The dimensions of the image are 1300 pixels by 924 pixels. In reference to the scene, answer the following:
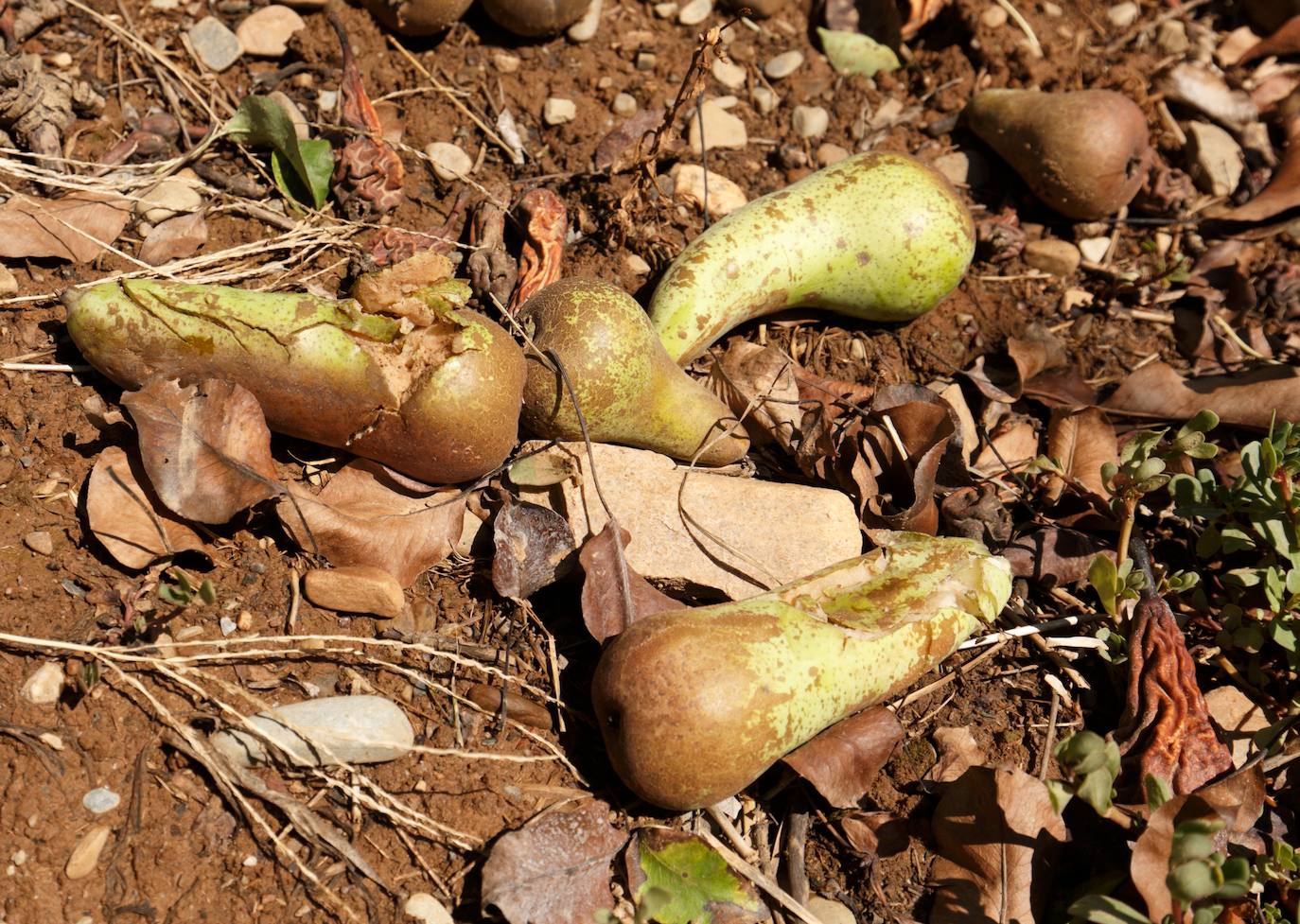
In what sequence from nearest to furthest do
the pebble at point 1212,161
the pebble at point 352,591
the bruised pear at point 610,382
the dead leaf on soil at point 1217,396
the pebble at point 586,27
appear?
the pebble at point 352,591 → the bruised pear at point 610,382 → the dead leaf on soil at point 1217,396 → the pebble at point 586,27 → the pebble at point 1212,161

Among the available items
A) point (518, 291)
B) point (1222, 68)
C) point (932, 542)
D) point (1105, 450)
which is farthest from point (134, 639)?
point (1222, 68)

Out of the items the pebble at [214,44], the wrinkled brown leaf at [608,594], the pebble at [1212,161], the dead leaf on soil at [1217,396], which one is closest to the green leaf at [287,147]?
the pebble at [214,44]

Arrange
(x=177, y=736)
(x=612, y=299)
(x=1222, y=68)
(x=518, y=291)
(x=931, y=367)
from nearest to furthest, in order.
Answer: (x=177, y=736)
(x=612, y=299)
(x=518, y=291)
(x=931, y=367)
(x=1222, y=68)

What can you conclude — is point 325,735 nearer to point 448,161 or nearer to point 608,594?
point 608,594

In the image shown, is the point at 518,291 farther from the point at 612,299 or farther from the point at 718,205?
the point at 718,205

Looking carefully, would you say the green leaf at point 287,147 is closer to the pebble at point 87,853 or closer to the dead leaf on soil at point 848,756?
the pebble at point 87,853

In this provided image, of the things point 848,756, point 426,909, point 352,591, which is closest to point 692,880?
point 848,756

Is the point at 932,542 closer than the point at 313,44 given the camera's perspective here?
Yes
